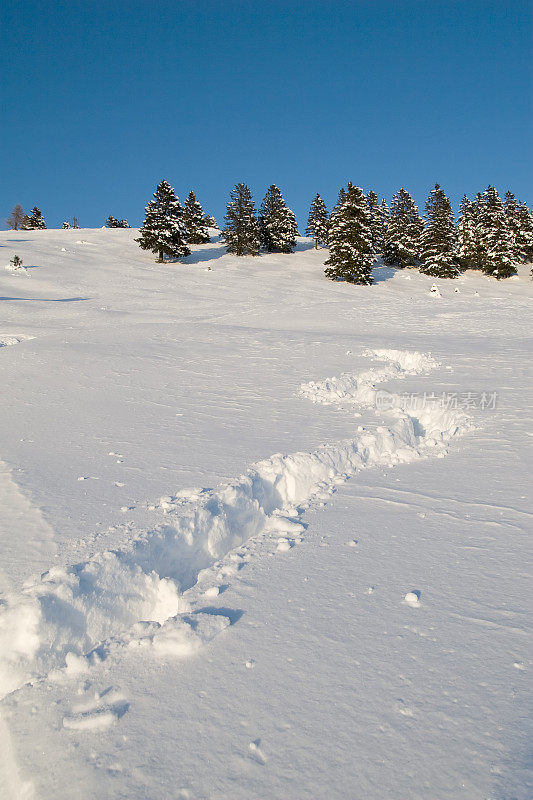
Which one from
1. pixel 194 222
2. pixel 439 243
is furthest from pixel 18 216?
pixel 439 243

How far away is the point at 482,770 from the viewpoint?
1.79m

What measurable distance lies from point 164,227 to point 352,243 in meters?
14.9

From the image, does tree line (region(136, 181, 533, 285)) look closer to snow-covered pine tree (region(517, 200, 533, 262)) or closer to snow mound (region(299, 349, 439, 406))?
snow-covered pine tree (region(517, 200, 533, 262))

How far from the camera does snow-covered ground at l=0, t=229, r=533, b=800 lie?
73.1 inches

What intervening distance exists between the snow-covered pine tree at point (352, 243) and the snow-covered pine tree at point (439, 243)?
863 centimetres

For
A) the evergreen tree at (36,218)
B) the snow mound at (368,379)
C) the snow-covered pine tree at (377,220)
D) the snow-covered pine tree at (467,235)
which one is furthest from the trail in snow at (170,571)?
the evergreen tree at (36,218)

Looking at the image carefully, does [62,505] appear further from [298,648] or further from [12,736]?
[298,648]

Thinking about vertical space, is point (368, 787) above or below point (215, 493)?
below

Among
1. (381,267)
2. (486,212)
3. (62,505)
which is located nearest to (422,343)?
(62,505)

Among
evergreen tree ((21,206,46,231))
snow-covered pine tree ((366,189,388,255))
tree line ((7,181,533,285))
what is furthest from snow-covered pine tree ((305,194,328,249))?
evergreen tree ((21,206,46,231))

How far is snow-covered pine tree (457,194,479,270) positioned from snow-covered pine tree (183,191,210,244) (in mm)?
26691

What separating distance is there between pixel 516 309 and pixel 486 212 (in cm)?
3496

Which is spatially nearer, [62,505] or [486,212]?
[62,505]

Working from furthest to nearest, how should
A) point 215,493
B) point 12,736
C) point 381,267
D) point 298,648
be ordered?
point 381,267 → point 215,493 → point 298,648 → point 12,736
